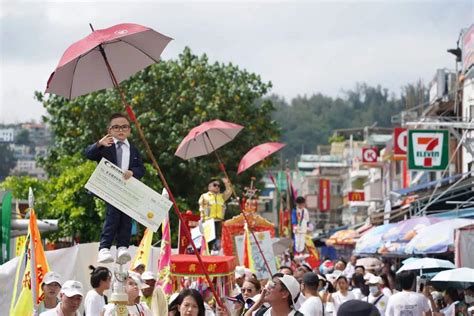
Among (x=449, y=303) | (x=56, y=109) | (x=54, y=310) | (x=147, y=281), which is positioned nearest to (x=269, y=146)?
(x=449, y=303)

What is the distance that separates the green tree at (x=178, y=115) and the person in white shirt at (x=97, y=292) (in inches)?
1136

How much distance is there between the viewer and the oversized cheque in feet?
35.9

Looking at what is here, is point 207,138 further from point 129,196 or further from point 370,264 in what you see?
point 129,196

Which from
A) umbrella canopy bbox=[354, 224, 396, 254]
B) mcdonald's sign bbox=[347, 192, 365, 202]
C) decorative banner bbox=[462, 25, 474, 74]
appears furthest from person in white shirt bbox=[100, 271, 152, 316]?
mcdonald's sign bbox=[347, 192, 365, 202]

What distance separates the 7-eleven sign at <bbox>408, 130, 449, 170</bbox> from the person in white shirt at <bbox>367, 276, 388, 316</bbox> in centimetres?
1799

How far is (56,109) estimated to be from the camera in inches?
1875

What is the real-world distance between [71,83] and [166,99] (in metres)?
33.6

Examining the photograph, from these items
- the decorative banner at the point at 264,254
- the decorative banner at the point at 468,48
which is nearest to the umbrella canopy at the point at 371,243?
the decorative banner at the point at 468,48

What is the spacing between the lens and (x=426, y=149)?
120ft

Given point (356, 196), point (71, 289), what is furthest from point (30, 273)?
point (356, 196)

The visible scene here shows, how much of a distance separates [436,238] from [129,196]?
43.5 ft

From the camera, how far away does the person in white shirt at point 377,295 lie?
58.1 ft

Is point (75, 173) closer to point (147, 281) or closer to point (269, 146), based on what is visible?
point (269, 146)

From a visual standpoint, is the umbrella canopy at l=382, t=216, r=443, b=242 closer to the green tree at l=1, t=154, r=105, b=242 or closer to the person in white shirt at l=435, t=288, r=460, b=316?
the person in white shirt at l=435, t=288, r=460, b=316
